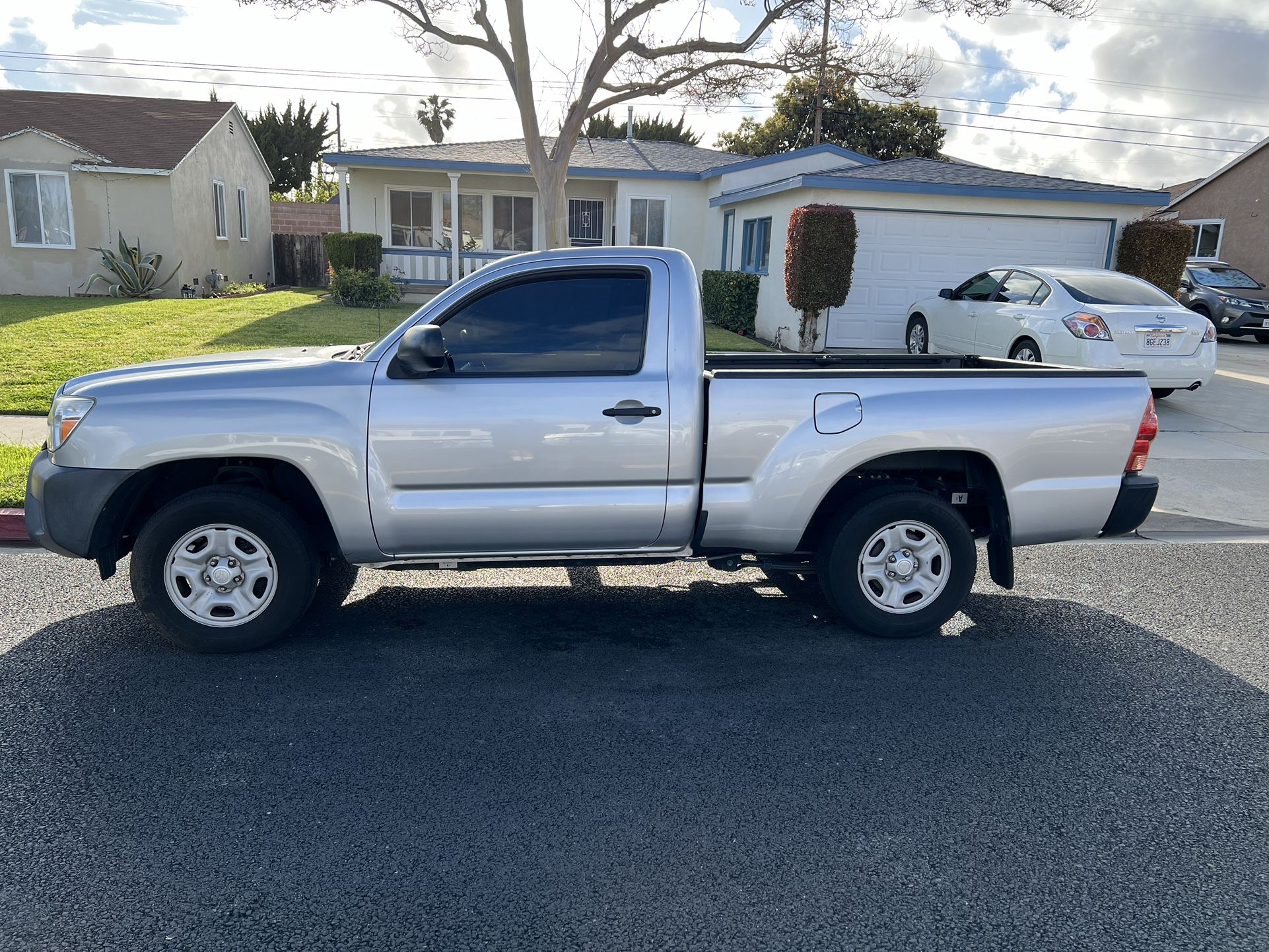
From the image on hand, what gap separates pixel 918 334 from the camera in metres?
14.8

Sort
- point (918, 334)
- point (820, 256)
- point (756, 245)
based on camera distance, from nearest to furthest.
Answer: point (918, 334) < point (820, 256) < point (756, 245)

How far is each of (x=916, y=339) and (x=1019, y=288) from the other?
266 centimetres

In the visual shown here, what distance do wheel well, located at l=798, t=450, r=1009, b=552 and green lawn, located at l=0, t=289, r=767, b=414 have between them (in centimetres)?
606

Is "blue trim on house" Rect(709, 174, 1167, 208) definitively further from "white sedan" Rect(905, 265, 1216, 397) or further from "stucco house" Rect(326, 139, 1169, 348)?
"white sedan" Rect(905, 265, 1216, 397)

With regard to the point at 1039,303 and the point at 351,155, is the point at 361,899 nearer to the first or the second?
the point at 1039,303

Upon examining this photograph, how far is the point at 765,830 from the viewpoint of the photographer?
3393 mm

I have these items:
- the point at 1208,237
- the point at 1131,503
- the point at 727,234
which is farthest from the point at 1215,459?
the point at 1208,237

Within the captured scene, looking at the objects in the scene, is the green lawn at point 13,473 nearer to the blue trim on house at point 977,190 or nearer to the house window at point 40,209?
the blue trim on house at point 977,190

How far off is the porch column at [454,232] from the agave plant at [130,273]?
6090 mm

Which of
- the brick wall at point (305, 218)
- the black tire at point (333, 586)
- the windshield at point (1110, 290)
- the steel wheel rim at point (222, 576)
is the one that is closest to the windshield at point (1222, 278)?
the windshield at point (1110, 290)

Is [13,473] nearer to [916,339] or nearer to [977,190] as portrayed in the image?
[916,339]

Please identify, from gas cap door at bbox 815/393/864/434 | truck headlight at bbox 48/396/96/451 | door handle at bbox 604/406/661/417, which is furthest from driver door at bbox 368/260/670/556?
truck headlight at bbox 48/396/96/451

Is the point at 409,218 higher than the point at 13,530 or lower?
higher

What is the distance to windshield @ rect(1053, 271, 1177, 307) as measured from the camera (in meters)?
11.4
